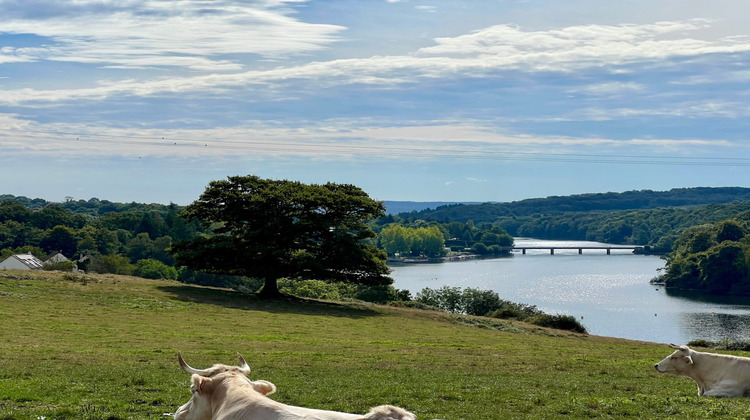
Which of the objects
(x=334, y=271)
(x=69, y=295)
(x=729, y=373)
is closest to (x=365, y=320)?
(x=334, y=271)

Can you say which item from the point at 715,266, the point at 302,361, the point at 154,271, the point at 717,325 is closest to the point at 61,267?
the point at 154,271

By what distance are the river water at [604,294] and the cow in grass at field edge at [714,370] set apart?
51.9 metres

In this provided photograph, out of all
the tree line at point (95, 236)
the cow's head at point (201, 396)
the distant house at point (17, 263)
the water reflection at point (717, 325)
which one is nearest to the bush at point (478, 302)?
the water reflection at point (717, 325)

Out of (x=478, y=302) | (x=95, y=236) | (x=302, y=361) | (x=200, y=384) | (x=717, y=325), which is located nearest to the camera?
(x=200, y=384)

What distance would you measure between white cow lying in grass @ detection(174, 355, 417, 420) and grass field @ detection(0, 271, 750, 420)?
6.81 metres

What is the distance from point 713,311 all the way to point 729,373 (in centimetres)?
8546

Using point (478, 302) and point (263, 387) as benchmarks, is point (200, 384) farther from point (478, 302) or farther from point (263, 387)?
point (478, 302)

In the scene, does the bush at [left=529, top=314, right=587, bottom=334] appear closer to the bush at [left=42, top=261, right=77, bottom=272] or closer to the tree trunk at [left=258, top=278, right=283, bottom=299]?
the tree trunk at [left=258, top=278, right=283, bottom=299]

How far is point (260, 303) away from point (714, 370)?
121 ft

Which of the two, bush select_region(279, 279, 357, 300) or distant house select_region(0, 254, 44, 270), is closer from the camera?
bush select_region(279, 279, 357, 300)

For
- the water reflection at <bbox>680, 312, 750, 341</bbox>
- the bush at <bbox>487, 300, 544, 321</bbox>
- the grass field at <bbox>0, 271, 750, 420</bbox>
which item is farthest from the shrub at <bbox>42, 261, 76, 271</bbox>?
the water reflection at <bbox>680, 312, 750, 341</bbox>

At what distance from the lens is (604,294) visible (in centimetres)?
11212

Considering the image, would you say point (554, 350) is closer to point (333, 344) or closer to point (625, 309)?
point (333, 344)

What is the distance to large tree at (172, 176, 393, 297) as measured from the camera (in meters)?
52.6
